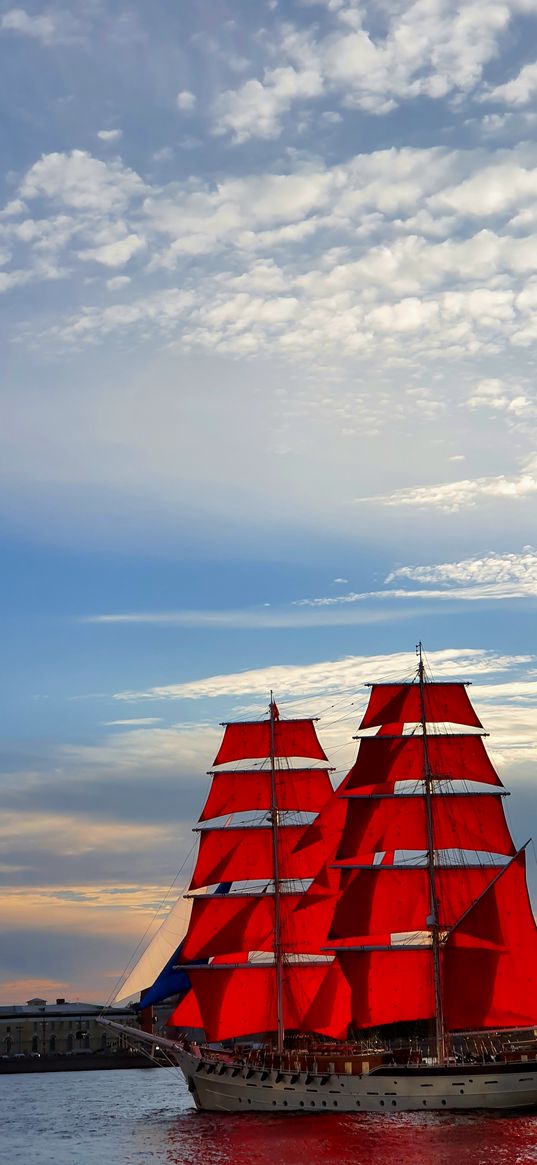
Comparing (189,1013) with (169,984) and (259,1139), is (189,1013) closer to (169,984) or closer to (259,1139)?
(169,984)

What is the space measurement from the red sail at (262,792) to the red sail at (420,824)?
753 centimetres

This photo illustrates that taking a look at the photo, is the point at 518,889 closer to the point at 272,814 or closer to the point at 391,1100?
the point at 391,1100

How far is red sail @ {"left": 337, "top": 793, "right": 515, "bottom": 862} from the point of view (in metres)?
73.4

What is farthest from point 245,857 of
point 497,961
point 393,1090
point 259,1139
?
point 259,1139

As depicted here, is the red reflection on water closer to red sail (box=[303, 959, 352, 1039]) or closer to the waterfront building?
red sail (box=[303, 959, 352, 1039])

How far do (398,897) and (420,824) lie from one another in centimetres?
448

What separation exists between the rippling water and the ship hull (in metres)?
0.79

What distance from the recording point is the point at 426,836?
7431cm

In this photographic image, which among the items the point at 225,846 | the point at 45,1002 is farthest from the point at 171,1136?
the point at 45,1002

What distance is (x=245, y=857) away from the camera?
79625 mm

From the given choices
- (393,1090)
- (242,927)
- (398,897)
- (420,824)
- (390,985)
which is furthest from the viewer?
(242,927)

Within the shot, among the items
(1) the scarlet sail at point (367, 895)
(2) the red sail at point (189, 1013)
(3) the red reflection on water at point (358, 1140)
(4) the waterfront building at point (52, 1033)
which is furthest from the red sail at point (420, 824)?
(4) the waterfront building at point (52, 1033)

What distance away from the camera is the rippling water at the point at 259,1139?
53688 mm

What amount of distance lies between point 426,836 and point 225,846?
1344 cm
